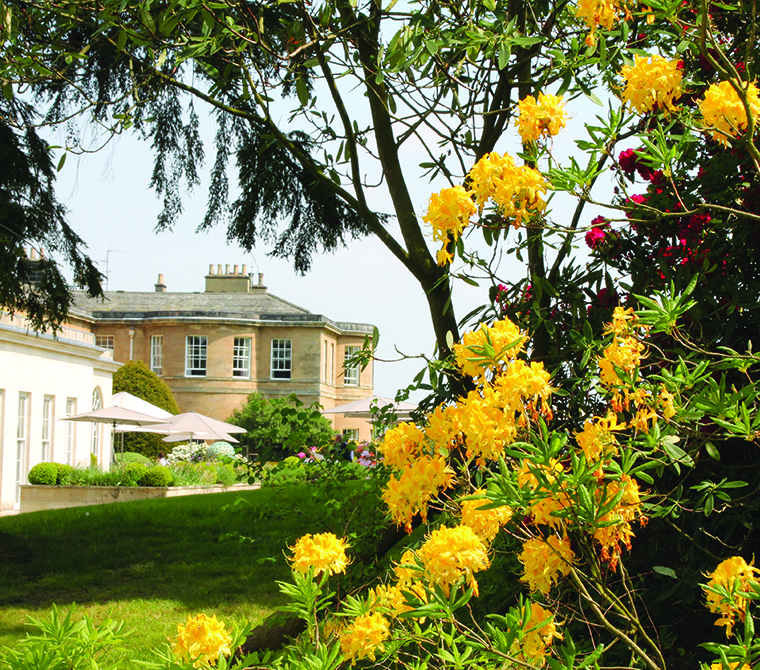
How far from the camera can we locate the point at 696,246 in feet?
8.86

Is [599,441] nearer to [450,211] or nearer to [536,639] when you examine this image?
[536,639]

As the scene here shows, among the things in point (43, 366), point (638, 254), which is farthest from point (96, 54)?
point (43, 366)

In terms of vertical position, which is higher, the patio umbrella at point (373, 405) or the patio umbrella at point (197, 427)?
the patio umbrella at point (373, 405)

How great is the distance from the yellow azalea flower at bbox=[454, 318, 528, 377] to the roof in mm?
38511

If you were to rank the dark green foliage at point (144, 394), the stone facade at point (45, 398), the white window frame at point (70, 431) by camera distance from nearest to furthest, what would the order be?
the stone facade at point (45, 398)
the white window frame at point (70, 431)
the dark green foliage at point (144, 394)

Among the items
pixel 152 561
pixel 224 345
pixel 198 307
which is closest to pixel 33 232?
pixel 152 561

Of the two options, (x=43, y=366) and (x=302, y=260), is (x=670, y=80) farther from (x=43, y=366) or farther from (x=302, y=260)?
(x=43, y=366)

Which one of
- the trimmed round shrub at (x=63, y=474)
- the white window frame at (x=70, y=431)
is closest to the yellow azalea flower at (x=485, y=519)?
the trimmed round shrub at (x=63, y=474)

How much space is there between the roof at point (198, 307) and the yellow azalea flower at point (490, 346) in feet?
126

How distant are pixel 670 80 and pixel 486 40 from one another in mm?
1046

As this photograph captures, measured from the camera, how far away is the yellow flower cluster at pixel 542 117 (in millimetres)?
1955

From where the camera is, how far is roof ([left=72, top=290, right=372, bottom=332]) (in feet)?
130

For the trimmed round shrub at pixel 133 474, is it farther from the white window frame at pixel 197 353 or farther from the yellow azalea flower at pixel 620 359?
the white window frame at pixel 197 353

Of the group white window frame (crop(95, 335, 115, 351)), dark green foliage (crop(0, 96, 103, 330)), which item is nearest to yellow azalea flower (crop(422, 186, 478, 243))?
dark green foliage (crop(0, 96, 103, 330))
